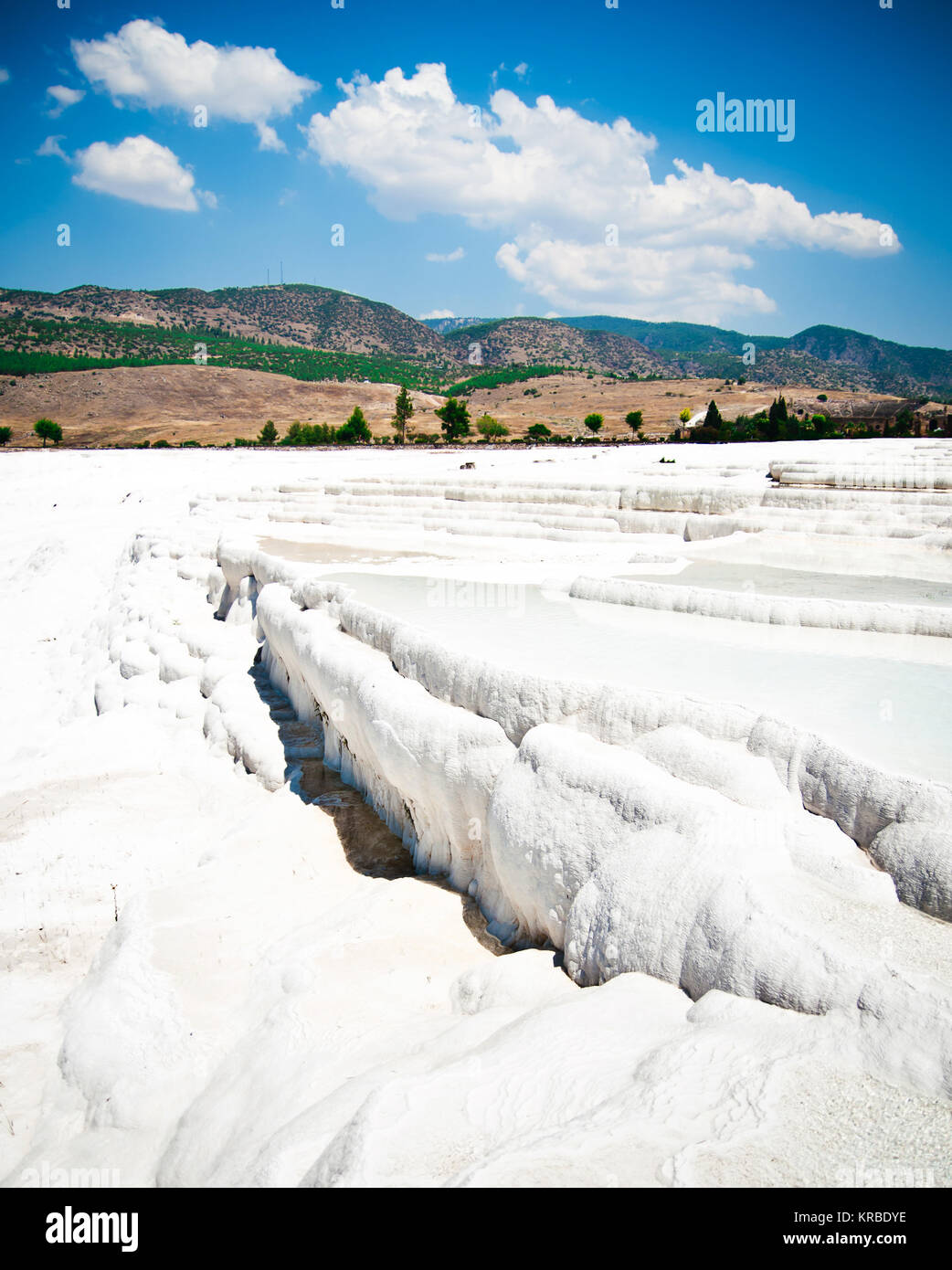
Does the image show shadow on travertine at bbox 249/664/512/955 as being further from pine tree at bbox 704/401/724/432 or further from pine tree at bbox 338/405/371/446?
pine tree at bbox 338/405/371/446

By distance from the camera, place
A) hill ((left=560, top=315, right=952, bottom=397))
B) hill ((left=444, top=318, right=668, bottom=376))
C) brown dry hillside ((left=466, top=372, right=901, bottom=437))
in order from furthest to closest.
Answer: hill ((left=444, top=318, right=668, bottom=376)) < hill ((left=560, top=315, right=952, bottom=397)) < brown dry hillside ((left=466, top=372, right=901, bottom=437))

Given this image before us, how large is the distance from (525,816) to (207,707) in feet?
11.9

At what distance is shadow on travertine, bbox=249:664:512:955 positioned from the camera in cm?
329

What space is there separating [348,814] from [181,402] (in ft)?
179

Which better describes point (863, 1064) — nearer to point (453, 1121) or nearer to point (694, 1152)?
point (694, 1152)

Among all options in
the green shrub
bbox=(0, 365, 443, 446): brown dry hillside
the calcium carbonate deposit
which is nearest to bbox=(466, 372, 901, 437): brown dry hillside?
bbox=(0, 365, 443, 446): brown dry hillside

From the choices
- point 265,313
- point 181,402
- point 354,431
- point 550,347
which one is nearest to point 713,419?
point 354,431

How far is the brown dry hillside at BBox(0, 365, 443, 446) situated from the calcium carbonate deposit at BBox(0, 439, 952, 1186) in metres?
40.9

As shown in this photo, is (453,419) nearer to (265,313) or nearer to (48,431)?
(48,431)

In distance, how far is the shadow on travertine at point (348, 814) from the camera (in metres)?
3.29

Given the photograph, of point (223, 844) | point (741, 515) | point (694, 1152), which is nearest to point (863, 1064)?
point (694, 1152)

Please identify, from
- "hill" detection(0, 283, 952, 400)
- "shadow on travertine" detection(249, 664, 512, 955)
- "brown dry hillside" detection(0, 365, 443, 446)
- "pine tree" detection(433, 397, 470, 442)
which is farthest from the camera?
"hill" detection(0, 283, 952, 400)

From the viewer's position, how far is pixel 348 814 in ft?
13.6

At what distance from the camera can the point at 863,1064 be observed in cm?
176
